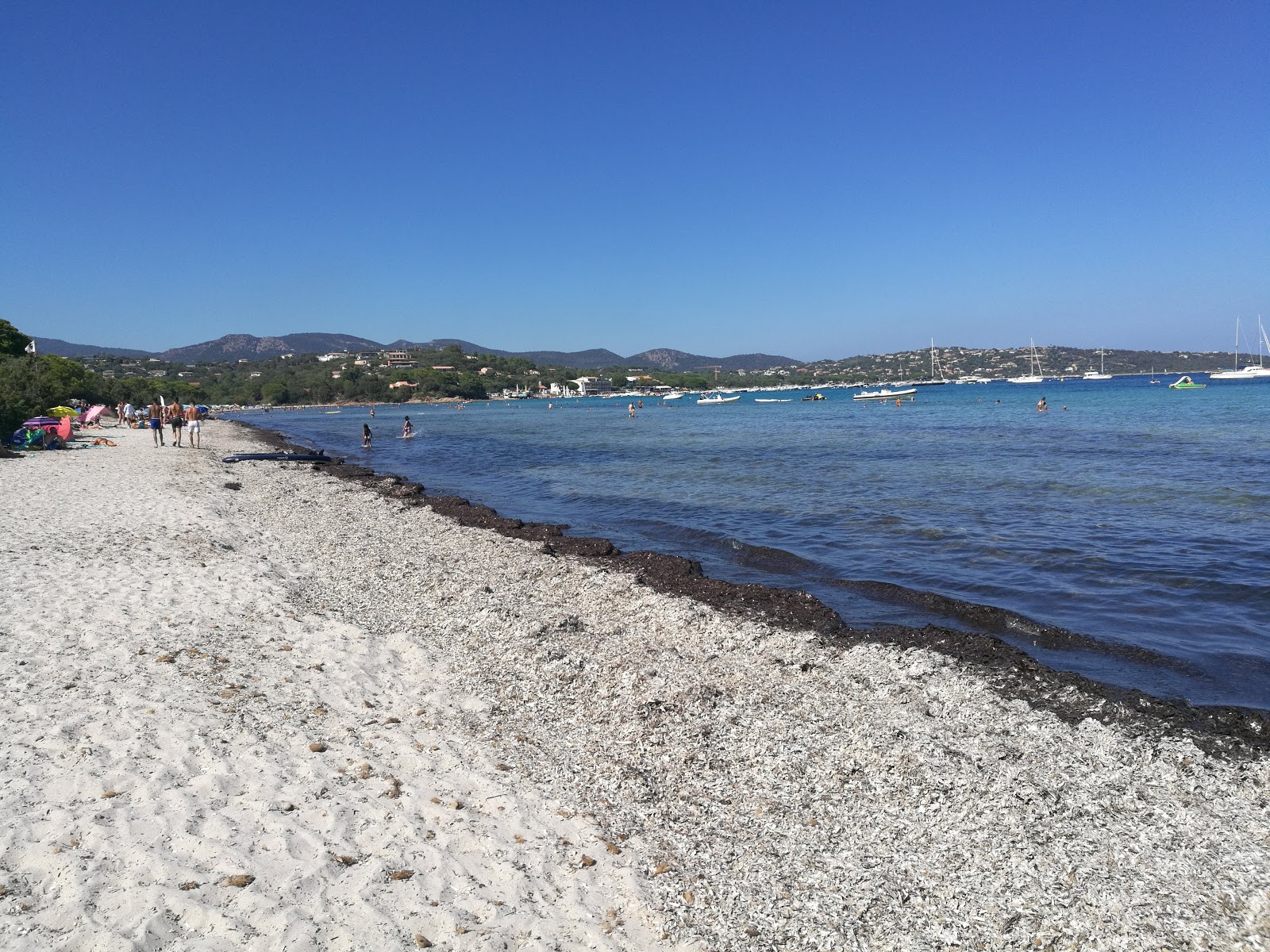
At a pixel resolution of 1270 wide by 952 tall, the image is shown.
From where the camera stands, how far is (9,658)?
6.70 m

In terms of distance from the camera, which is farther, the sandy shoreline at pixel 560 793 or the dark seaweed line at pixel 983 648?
the dark seaweed line at pixel 983 648

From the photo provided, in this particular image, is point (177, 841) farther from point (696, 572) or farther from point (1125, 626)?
point (1125, 626)

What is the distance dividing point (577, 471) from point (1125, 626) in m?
23.0

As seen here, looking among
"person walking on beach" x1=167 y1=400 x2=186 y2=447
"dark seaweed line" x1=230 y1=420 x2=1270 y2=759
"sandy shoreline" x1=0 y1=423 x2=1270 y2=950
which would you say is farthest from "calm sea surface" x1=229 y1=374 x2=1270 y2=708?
"person walking on beach" x1=167 y1=400 x2=186 y2=447

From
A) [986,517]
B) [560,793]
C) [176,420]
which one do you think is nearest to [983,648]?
[560,793]

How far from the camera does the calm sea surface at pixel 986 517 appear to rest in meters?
9.90

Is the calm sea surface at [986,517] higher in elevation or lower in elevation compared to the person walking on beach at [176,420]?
lower

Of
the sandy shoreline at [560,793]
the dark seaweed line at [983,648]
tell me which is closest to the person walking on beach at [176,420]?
the dark seaweed line at [983,648]

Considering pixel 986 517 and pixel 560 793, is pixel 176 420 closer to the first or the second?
pixel 986 517

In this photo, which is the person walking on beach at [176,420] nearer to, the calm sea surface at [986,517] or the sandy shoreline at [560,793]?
the calm sea surface at [986,517]

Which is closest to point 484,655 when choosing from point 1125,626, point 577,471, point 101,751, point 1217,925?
point 101,751

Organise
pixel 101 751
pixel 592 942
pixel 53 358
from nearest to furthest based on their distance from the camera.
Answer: pixel 592 942 → pixel 101 751 → pixel 53 358

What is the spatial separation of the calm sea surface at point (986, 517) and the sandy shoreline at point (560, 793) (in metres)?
2.99

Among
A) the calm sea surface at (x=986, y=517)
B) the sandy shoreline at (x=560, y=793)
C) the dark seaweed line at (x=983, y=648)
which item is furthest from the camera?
the calm sea surface at (x=986, y=517)
